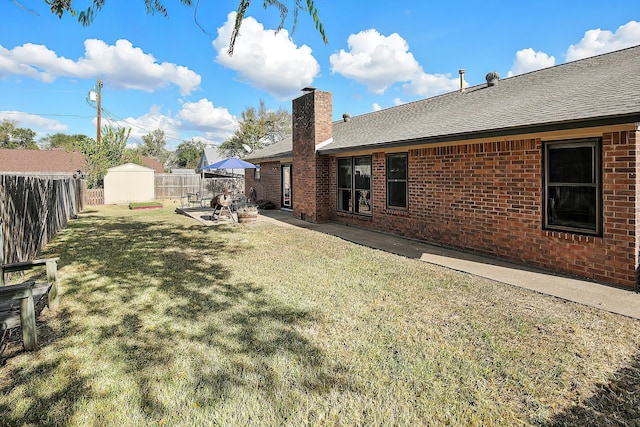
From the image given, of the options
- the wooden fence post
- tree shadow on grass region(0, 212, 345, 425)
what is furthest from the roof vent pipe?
the wooden fence post

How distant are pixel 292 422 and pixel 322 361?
0.80m

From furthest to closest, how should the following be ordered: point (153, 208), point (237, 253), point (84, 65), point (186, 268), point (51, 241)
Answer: point (84, 65) < point (153, 208) < point (51, 241) < point (237, 253) < point (186, 268)

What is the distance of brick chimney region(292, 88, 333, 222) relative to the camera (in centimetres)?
1192

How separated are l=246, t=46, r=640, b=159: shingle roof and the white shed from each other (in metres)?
17.1

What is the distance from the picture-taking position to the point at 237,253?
24.7ft

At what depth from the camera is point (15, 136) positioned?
60.9 metres

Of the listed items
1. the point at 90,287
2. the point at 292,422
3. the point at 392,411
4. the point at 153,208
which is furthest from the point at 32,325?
the point at 153,208

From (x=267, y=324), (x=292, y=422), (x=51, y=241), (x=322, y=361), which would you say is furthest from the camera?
(x=51, y=241)

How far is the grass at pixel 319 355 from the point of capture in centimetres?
253

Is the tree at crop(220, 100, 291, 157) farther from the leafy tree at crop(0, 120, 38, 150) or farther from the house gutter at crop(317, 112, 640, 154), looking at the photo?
the house gutter at crop(317, 112, 640, 154)

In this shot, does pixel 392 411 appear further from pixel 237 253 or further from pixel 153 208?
pixel 153 208

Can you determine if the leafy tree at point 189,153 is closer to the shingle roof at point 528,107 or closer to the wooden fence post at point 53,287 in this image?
the shingle roof at point 528,107

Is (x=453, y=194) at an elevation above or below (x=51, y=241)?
above

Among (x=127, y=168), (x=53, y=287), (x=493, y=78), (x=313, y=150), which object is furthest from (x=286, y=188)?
(x=127, y=168)
